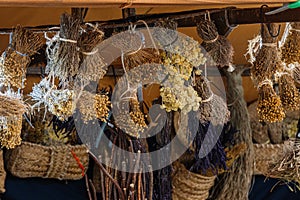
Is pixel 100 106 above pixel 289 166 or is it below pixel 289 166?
above

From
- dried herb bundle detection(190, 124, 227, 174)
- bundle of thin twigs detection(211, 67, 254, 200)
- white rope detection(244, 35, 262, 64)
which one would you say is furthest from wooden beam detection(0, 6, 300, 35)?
bundle of thin twigs detection(211, 67, 254, 200)

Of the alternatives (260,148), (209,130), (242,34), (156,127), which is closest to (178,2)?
(209,130)

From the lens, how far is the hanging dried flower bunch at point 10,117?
2363 mm

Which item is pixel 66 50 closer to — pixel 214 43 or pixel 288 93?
pixel 214 43

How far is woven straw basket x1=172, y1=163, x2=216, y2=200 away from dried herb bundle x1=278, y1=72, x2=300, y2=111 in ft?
2.30

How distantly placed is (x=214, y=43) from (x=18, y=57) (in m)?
0.72

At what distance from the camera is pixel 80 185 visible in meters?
3.42

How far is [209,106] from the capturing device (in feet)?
8.22

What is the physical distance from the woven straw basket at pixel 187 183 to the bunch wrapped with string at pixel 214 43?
849 millimetres

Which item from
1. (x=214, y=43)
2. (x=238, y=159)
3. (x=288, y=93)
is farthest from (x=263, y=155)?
(x=214, y=43)

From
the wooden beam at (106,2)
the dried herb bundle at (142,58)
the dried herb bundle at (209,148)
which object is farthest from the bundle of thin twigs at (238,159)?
the wooden beam at (106,2)

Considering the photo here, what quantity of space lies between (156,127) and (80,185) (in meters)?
0.73

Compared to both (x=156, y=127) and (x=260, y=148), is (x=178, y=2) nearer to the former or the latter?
(x=156, y=127)

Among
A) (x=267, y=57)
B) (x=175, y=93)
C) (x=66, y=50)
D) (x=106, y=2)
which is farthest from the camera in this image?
(x=267, y=57)
